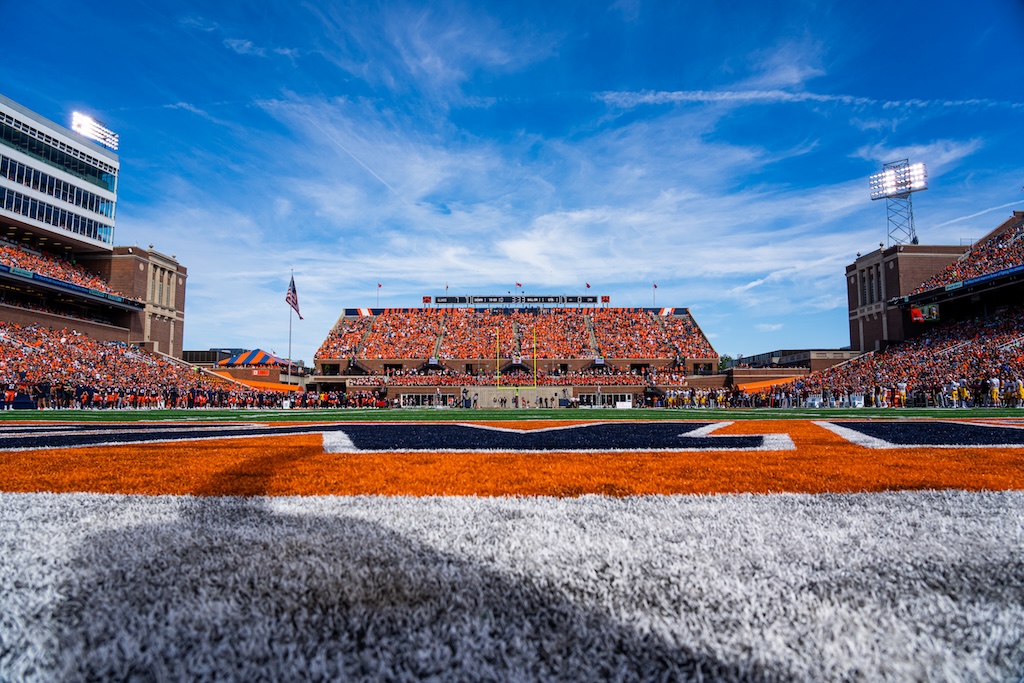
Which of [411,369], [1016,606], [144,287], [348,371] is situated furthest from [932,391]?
[144,287]

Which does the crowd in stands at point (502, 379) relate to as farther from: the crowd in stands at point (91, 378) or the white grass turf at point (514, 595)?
the white grass turf at point (514, 595)

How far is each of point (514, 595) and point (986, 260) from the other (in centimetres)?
4951

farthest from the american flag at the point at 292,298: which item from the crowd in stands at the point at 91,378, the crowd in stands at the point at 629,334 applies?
the crowd in stands at the point at 629,334

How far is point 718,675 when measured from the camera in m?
1.28

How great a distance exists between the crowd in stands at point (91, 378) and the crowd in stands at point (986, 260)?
46.7m

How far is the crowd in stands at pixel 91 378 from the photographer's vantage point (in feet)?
91.4

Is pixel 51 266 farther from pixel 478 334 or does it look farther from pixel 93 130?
pixel 478 334

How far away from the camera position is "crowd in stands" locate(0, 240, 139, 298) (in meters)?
36.6

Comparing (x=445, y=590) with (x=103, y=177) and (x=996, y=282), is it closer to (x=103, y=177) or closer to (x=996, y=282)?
(x=996, y=282)

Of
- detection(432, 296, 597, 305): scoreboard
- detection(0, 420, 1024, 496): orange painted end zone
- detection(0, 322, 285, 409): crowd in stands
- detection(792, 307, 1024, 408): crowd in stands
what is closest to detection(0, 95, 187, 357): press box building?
detection(0, 322, 285, 409): crowd in stands

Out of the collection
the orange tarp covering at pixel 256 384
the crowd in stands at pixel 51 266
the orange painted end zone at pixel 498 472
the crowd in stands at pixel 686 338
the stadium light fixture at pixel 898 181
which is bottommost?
the orange painted end zone at pixel 498 472

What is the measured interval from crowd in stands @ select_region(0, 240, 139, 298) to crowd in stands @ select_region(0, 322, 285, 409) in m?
4.00

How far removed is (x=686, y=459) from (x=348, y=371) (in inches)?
2128

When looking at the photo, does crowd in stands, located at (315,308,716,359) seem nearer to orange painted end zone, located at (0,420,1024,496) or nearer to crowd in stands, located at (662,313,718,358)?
crowd in stands, located at (662,313,718,358)
